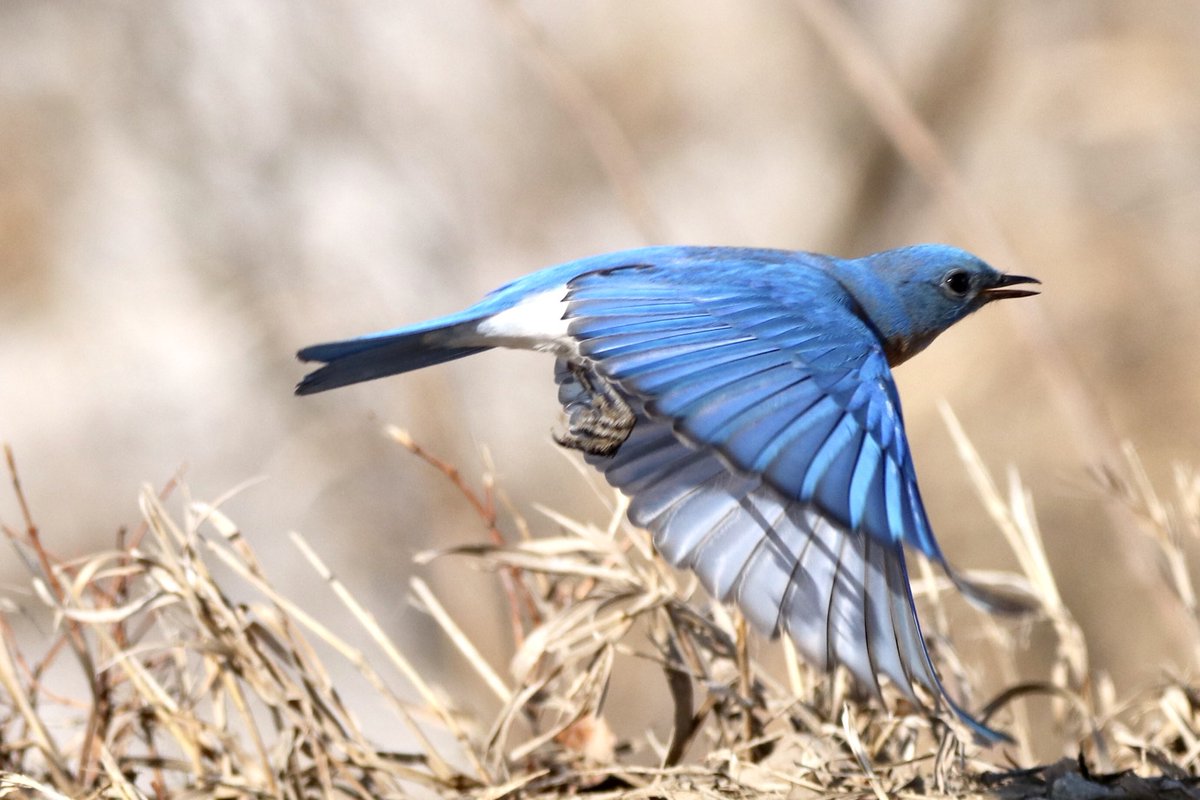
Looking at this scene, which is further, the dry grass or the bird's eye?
the bird's eye

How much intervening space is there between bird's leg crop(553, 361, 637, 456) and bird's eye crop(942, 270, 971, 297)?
0.73 meters

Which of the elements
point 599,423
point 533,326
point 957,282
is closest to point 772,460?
point 599,423

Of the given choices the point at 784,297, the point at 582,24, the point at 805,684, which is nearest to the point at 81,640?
the point at 805,684

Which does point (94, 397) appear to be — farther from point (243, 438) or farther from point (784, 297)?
point (784, 297)

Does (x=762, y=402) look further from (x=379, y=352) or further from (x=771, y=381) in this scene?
(x=379, y=352)

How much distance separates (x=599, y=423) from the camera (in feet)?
8.07

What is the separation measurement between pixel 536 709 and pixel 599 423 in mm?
483

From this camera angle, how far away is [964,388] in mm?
6145

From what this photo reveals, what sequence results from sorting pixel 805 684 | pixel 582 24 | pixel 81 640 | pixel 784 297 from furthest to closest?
pixel 582 24 → pixel 784 297 → pixel 805 684 → pixel 81 640

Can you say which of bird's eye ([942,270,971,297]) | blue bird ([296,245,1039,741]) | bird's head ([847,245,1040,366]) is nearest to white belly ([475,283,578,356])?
blue bird ([296,245,1039,741])

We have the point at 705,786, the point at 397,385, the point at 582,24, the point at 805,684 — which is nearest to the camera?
the point at 705,786

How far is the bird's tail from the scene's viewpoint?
256 centimetres

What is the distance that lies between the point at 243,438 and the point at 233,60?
142cm

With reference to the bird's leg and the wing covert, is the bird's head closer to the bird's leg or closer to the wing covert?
the wing covert
